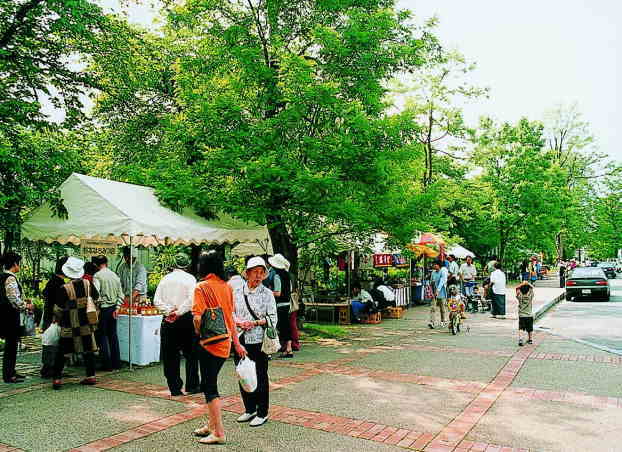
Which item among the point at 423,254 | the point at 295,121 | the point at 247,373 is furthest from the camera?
the point at 423,254

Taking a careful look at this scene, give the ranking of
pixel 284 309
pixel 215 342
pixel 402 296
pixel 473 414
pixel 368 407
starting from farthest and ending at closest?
pixel 402 296, pixel 284 309, pixel 368 407, pixel 473 414, pixel 215 342

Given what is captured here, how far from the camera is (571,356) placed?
34.1ft

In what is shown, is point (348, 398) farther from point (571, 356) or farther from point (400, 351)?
point (571, 356)

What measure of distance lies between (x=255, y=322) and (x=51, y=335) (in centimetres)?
427

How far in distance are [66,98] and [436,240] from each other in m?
13.0

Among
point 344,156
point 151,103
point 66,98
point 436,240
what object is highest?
point 151,103

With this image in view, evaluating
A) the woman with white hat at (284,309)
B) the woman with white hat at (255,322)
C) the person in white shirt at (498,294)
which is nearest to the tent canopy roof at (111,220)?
the woman with white hat at (284,309)

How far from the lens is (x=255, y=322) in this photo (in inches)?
230

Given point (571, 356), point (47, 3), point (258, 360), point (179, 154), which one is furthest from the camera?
point (179, 154)

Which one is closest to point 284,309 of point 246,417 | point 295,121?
point 295,121

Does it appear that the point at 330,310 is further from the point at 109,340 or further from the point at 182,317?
the point at 182,317

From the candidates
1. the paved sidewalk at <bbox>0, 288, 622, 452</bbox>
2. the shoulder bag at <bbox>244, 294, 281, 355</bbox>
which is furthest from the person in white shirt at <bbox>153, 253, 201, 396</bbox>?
the shoulder bag at <bbox>244, 294, 281, 355</bbox>

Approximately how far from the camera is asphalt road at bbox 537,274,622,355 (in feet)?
41.9

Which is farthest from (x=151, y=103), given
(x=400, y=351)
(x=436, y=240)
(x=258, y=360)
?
(x=258, y=360)
